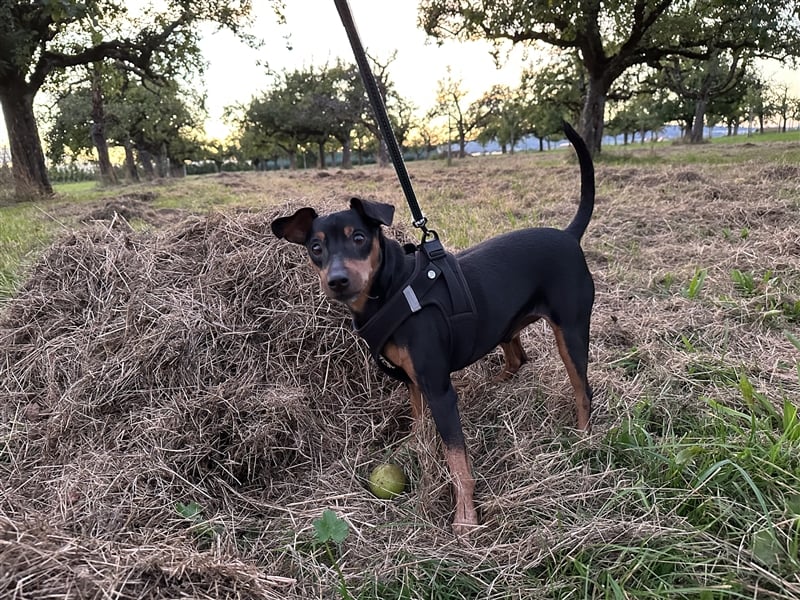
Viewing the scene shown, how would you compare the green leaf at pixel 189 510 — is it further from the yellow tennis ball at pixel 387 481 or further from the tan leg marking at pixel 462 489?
the tan leg marking at pixel 462 489

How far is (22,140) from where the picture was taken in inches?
629

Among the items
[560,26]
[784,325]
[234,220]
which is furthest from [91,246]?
[560,26]

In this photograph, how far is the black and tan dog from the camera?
239cm

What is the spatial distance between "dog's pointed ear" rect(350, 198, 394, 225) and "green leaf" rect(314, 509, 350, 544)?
4.59 ft

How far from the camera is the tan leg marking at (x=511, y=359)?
3441mm

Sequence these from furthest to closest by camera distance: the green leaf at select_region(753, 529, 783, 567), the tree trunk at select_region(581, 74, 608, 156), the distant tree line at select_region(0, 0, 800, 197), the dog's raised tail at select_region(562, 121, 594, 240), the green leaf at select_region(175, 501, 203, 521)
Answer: the tree trunk at select_region(581, 74, 608, 156)
the distant tree line at select_region(0, 0, 800, 197)
the dog's raised tail at select_region(562, 121, 594, 240)
the green leaf at select_region(175, 501, 203, 521)
the green leaf at select_region(753, 529, 783, 567)

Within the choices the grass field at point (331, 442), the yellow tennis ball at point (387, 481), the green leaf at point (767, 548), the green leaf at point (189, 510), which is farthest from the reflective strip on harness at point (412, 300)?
the green leaf at point (767, 548)

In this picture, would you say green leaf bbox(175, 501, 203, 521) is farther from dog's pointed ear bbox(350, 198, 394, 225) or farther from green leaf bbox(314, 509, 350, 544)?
dog's pointed ear bbox(350, 198, 394, 225)

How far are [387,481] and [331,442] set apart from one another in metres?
0.52

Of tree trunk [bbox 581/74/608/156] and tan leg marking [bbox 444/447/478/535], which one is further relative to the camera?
tree trunk [bbox 581/74/608/156]

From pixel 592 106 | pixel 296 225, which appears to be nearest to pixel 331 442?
pixel 296 225

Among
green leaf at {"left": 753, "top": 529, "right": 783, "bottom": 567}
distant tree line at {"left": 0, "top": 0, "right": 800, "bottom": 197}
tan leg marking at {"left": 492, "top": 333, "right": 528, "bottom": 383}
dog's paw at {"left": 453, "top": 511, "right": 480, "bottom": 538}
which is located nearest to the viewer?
green leaf at {"left": 753, "top": 529, "right": 783, "bottom": 567}

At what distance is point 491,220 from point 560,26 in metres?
14.3

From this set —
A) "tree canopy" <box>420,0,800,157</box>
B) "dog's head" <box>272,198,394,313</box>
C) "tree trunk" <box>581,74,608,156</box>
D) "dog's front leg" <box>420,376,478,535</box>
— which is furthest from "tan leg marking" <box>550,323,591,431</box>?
"tree trunk" <box>581,74,608,156</box>
